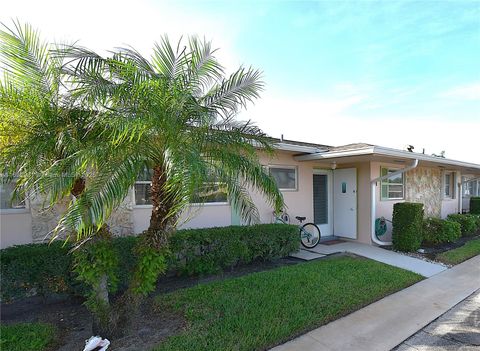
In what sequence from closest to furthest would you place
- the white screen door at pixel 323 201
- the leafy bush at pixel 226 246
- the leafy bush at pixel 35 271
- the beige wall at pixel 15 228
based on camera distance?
the leafy bush at pixel 35 271, the beige wall at pixel 15 228, the leafy bush at pixel 226 246, the white screen door at pixel 323 201

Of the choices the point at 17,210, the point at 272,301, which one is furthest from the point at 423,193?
the point at 17,210

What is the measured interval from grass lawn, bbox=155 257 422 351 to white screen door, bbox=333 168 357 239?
3.24 m

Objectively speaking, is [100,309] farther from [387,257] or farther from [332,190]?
[332,190]

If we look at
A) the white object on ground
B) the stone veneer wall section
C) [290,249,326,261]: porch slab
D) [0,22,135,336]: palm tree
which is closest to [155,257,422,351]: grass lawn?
the white object on ground

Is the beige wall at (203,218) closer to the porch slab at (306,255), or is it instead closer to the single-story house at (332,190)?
the single-story house at (332,190)

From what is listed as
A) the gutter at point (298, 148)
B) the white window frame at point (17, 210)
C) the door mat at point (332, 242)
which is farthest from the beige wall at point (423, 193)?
the white window frame at point (17, 210)

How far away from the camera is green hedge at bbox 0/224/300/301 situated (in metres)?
4.23

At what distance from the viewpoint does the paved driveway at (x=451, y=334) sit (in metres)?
3.47

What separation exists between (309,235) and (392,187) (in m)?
4.15

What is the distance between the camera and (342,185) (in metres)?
9.99

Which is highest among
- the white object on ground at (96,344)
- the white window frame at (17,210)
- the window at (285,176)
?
the window at (285,176)

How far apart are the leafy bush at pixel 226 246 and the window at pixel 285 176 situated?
172 cm

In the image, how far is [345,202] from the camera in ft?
32.5

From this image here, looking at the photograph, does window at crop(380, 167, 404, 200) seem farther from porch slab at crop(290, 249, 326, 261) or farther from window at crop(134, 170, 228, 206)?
window at crop(134, 170, 228, 206)
